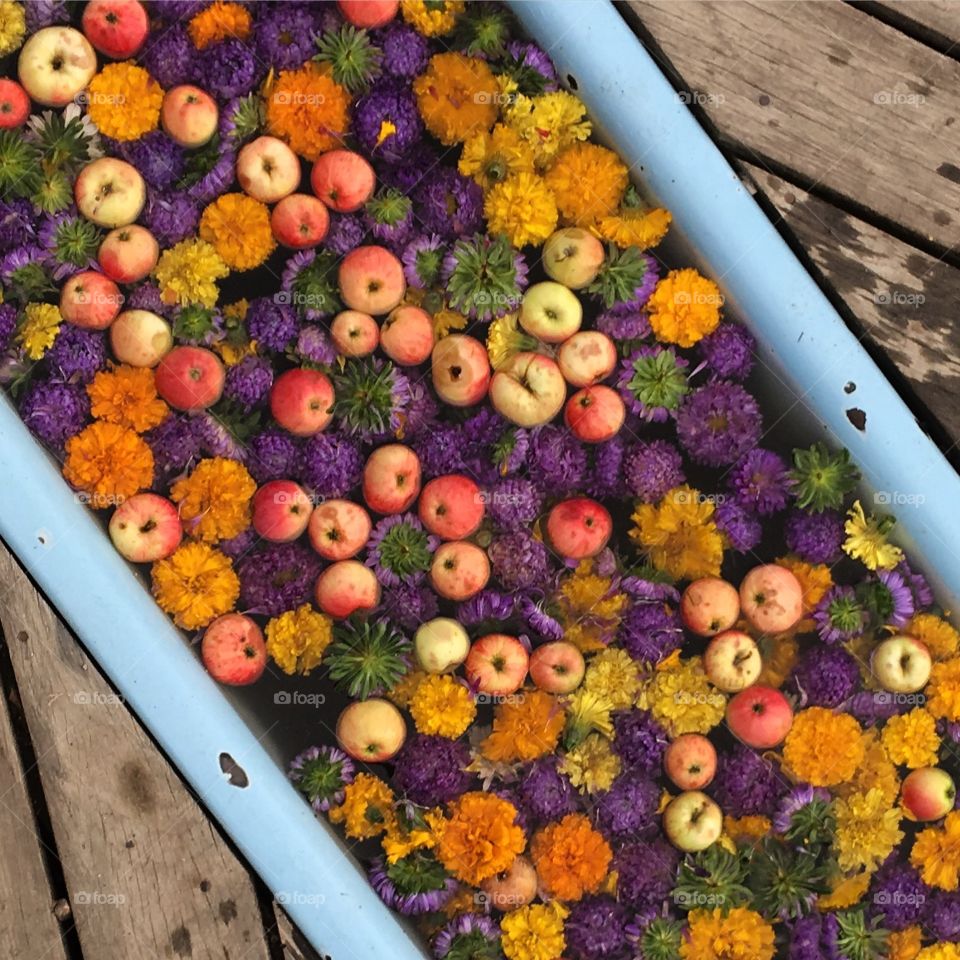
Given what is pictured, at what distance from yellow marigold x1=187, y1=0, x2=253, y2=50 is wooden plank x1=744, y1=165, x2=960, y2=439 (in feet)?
2.53

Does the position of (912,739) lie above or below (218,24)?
below

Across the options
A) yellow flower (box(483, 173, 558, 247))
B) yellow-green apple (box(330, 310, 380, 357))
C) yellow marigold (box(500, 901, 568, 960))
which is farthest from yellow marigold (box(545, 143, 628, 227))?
yellow marigold (box(500, 901, 568, 960))

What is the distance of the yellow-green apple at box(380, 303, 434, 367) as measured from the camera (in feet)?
4.75

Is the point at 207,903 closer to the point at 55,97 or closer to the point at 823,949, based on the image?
the point at 823,949

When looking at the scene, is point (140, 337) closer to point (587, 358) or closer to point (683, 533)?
point (587, 358)

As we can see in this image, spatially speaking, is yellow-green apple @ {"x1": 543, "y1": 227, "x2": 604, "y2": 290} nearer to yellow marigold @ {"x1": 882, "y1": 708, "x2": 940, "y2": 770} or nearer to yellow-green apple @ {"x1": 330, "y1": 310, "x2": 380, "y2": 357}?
yellow-green apple @ {"x1": 330, "y1": 310, "x2": 380, "y2": 357}

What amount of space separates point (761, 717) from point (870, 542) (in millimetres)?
299

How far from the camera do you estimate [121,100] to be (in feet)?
4.70

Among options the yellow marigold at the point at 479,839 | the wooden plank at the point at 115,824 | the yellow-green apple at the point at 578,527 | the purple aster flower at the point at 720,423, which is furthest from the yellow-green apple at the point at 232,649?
the purple aster flower at the point at 720,423

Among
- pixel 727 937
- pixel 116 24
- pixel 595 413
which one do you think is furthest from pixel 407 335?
pixel 727 937

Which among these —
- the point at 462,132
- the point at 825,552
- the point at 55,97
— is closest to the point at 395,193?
the point at 462,132

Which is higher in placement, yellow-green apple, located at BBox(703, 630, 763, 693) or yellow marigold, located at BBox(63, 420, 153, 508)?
yellow-green apple, located at BBox(703, 630, 763, 693)

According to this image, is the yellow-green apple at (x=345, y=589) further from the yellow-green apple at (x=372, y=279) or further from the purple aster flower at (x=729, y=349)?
the purple aster flower at (x=729, y=349)

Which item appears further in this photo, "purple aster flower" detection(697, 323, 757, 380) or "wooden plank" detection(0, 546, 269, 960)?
"purple aster flower" detection(697, 323, 757, 380)
